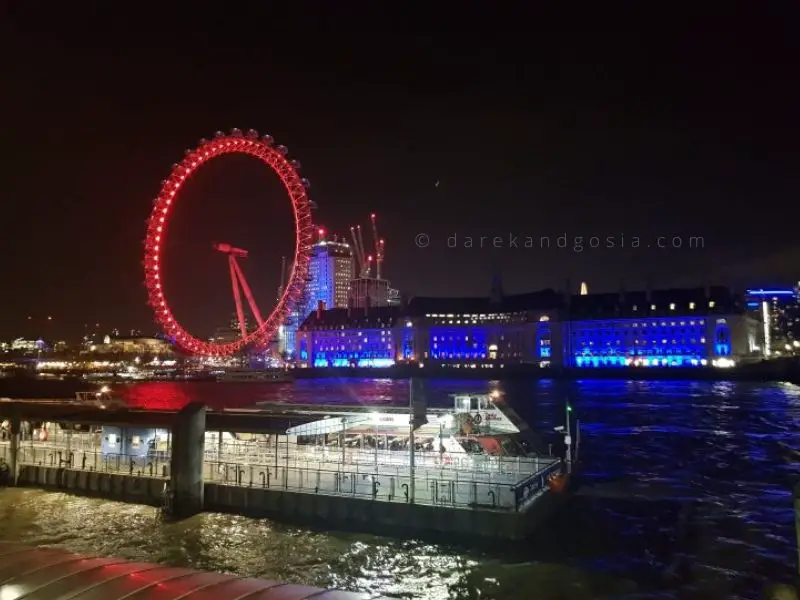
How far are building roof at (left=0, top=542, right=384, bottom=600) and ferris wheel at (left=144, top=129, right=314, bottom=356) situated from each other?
6857 cm

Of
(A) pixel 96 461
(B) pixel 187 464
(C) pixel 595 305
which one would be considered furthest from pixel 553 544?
(C) pixel 595 305

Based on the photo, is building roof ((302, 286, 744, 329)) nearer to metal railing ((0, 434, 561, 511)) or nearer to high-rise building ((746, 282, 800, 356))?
high-rise building ((746, 282, 800, 356))

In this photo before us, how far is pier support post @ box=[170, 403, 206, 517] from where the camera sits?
2462 cm

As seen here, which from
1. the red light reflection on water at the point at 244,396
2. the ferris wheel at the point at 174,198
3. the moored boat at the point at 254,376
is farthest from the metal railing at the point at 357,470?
the moored boat at the point at 254,376

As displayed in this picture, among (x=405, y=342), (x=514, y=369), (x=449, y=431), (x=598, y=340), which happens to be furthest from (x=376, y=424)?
(x=405, y=342)

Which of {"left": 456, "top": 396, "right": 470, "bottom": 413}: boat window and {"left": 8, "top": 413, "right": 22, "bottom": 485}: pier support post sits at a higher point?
{"left": 456, "top": 396, "right": 470, "bottom": 413}: boat window

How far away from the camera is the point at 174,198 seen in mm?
73125

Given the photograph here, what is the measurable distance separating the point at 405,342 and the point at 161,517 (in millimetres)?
166888

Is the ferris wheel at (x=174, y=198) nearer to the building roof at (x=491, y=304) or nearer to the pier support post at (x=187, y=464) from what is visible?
the pier support post at (x=187, y=464)

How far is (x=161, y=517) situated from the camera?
24500 millimetres

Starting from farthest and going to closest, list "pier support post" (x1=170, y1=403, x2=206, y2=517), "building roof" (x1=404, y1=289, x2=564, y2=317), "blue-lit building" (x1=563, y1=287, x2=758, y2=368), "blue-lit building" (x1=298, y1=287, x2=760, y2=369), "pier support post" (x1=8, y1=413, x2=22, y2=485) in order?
"building roof" (x1=404, y1=289, x2=564, y2=317), "blue-lit building" (x1=298, y1=287, x2=760, y2=369), "blue-lit building" (x1=563, y1=287, x2=758, y2=368), "pier support post" (x1=8, y1=413, x2=22, y2=485), "pier support post" (x1=170, y1=403, x2=206, y2=517)

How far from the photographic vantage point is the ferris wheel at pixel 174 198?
72.6 m

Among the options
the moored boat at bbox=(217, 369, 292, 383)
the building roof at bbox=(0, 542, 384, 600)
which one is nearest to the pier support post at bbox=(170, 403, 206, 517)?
the building roof at bbox=(0, 542, 384, 600)

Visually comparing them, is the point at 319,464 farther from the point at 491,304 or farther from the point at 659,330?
the point at 491,304
